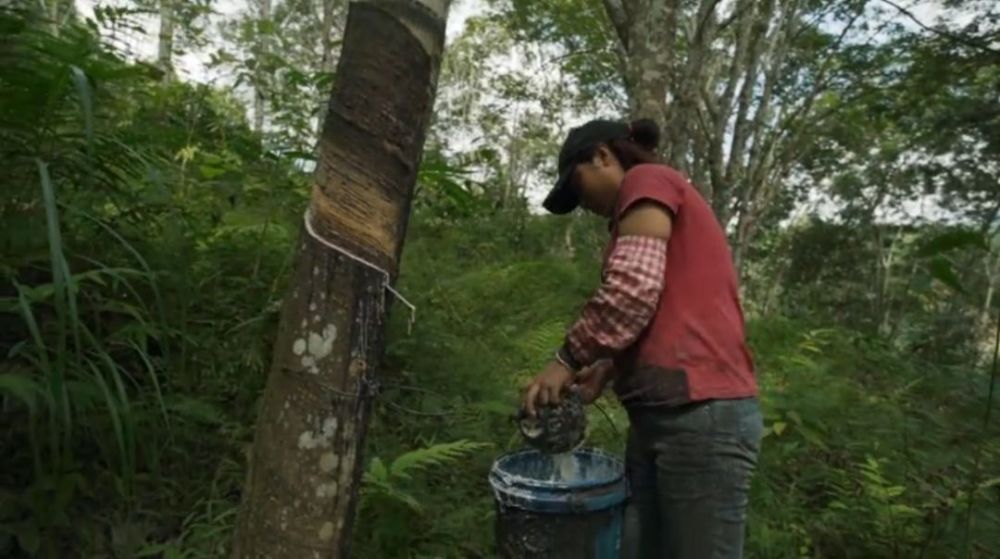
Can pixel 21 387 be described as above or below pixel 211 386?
above

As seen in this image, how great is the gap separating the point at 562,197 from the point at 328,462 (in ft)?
3.81

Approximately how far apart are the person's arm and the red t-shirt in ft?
0.17

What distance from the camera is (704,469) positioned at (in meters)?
2.16

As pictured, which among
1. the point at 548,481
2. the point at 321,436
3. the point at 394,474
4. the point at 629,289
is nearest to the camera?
the point at 321,436

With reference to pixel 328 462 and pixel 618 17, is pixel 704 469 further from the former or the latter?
pixel 618 17

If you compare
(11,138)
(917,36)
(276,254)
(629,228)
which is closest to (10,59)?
(11,138)

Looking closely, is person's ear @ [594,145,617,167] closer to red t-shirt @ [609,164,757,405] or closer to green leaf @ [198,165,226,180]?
red t-shirt @ [609,164,757,405]

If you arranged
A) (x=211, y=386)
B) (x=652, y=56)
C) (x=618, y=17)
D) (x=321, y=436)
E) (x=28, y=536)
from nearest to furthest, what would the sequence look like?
(x=321, y=436) → (x=28, y=536) → (x=211, y=386) → (x=652, y=56) → (x=618, y=17)

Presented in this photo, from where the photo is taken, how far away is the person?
6.93 feet

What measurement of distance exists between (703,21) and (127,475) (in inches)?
292

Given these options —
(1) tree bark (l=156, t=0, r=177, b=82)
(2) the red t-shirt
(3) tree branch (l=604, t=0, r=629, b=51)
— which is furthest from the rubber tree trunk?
(3) tree branch (l=604, t=0, r=629, b=51)

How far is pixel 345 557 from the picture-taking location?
1766 mm

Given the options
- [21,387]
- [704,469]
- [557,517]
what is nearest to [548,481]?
[557,517]

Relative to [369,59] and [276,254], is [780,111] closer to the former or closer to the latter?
[276,254]
